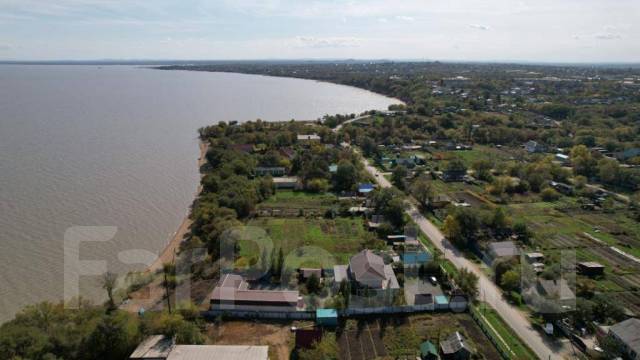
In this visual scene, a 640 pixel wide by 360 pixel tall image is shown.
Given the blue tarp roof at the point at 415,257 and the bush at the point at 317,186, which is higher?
the bush at the point at 317,186

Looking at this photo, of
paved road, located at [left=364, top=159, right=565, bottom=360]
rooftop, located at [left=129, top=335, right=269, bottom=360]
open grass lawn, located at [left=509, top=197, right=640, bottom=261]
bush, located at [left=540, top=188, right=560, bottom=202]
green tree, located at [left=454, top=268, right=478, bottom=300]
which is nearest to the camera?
rooftop, located at [left=129, top=335, right=269, bottom=360]

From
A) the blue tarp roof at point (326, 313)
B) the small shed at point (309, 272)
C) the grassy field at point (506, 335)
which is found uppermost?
the small shed at point (309, 272)

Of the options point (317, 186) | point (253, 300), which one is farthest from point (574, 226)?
point (253, 300)

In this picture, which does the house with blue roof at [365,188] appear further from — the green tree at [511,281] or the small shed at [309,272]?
the green tree at [511,281]

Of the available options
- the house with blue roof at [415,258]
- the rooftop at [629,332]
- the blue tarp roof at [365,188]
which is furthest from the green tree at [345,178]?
the rooftop at [629,332]

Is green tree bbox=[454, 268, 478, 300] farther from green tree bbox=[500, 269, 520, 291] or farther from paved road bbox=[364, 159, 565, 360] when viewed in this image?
green tree bbox=[500, 269, 520, 291]

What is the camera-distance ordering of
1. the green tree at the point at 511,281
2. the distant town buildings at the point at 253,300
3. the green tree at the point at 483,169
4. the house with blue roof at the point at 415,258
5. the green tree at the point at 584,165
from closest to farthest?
1. the distant town buildings at the point at 253,300
2. the green tree at the point at 511,281
3. the house with blue roof at the point at 415,258
4. the green tree at the point at 483,169
5. the green tree at the point at 584,165

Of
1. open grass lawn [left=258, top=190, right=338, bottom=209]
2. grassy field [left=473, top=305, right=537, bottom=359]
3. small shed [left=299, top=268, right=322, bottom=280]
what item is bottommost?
grassy field [left=473, top=305, right=537, bottom=359]

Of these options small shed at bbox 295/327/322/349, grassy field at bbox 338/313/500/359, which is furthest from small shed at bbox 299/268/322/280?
small shed at bbox 295/327/322/349
